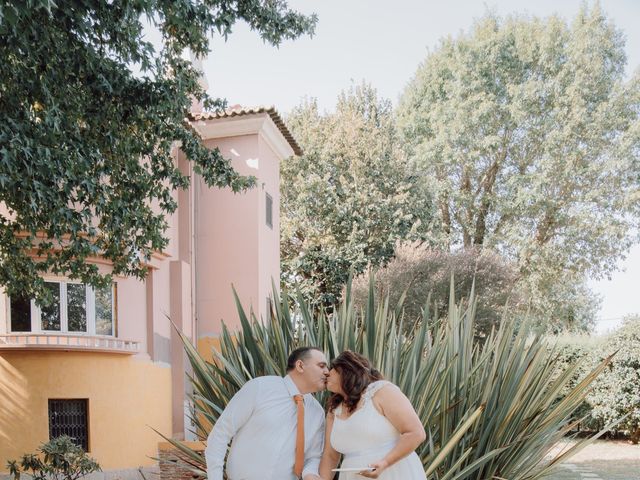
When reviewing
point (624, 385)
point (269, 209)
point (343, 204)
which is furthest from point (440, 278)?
point (624, 385)

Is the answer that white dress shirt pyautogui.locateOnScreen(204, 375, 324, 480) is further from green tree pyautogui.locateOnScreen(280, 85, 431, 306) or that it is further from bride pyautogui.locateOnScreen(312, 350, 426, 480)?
green tree pyautogui.locateOnScreen(280, 85, 431, 306)

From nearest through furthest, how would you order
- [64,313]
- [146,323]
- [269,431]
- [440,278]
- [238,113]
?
[269,431]
[64,313]
[146,323]
[238,113]
[440,278]

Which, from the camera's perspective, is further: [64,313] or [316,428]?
[64,313]

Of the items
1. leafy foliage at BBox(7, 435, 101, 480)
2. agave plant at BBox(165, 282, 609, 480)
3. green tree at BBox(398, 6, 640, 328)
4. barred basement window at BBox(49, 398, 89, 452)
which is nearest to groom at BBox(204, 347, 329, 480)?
agave plant at BBox(165, 282, 609, 480)

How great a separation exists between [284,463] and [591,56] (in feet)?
91.8

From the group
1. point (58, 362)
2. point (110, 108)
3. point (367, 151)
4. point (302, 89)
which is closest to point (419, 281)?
point (367, 151)

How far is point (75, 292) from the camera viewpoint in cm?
1509

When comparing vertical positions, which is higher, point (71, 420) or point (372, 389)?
point (372, 389)

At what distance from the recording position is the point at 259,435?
3.56 meters

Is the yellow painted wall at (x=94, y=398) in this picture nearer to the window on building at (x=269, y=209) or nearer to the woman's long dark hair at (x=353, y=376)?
the window on building at (x=269, y=209)

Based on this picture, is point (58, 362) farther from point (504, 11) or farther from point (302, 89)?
point (504, 11)

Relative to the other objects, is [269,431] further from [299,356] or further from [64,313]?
[64,313]

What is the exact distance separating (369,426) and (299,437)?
1.16 ft

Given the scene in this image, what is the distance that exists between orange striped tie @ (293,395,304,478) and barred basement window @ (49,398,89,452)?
12.4m
